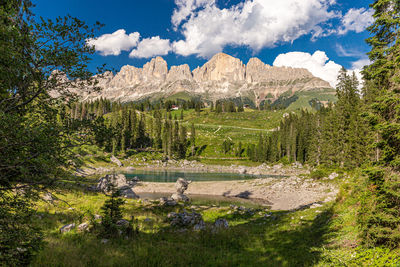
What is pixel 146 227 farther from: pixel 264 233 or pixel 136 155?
pixel 136 155

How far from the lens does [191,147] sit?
424 ft

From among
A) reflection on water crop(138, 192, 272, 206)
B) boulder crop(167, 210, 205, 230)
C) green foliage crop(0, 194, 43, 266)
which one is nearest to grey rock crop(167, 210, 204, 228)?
boulder crop(167, 210, 205, 230)

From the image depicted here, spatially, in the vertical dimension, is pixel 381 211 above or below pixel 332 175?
above

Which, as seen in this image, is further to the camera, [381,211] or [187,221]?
[187,221]

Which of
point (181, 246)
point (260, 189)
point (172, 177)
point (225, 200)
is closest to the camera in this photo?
point (181, 246)

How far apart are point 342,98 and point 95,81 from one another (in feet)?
190

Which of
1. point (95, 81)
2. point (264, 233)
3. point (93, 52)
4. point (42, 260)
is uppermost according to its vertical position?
point (93, 52)

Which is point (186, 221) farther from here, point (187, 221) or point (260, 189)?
point (260, 189)

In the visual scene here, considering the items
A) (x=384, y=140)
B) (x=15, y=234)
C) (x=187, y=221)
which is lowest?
(x=187, y=221)

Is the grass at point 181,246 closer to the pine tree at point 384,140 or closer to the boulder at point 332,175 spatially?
the pine tree at point 384,140

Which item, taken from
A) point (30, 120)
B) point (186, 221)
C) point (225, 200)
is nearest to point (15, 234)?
point (30, 120)

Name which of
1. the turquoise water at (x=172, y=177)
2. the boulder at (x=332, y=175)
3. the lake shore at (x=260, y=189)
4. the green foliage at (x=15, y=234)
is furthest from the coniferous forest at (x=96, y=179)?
→ the turquoise water at (x=172, y=177)

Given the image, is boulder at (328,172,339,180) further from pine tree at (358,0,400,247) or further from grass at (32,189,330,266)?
pine tree at (358,0,400,247)

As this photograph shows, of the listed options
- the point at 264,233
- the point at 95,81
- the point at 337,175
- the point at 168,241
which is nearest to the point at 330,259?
the point at 264,233
